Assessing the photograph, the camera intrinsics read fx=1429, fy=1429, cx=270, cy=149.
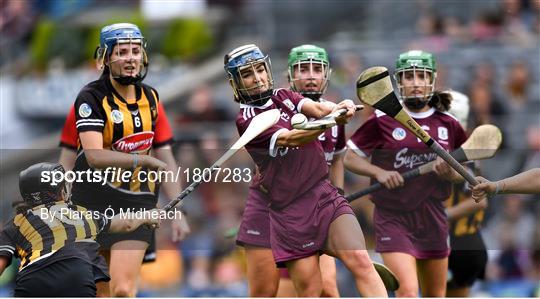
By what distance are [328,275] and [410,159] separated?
81 centimetres

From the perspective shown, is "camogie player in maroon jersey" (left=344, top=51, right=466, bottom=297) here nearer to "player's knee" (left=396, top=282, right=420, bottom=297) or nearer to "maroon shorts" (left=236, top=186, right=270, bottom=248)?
"player's knee" (left=396, top=282, right=420, bottom=297)

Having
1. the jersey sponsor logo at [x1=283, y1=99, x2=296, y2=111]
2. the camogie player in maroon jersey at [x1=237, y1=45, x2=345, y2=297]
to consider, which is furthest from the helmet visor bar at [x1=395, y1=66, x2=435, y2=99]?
the jersey sponsor logo at [x1=283, y1=99, x2=296, y2=111]

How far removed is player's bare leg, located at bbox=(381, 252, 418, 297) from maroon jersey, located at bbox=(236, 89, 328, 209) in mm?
842

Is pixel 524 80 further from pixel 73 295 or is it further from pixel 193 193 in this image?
pixel 73 295

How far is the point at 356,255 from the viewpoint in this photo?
7148 millimetres

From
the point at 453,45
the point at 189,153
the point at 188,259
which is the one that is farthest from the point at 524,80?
the point at 189,153

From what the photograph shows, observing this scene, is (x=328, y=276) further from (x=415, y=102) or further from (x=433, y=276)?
(x=415, y=102)

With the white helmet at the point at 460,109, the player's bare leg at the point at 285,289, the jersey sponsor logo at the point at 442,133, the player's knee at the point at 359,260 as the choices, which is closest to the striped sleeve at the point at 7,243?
the player's knee at the point at 359,260

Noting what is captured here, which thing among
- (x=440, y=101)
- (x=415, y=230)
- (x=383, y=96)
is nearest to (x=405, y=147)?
(x=440, y=101)

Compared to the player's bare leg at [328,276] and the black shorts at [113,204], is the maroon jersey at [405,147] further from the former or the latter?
the black shorts at [113,204]

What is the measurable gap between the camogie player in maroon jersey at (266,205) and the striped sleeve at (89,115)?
901mm

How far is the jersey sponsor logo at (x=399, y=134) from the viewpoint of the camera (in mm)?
7957

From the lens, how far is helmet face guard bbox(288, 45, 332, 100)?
25.8 ft

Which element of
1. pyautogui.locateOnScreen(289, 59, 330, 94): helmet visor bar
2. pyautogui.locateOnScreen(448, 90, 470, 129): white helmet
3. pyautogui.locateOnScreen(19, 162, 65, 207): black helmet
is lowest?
pyautogui.locateOnScreen(19, 162, 65, 207): black helmet
